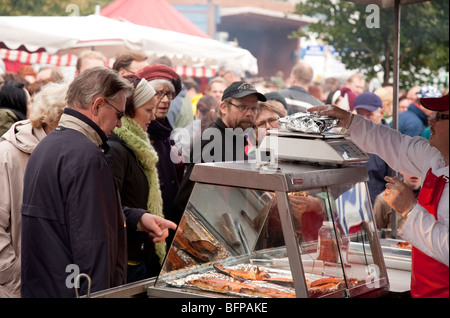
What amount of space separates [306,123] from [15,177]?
1680 millimetres

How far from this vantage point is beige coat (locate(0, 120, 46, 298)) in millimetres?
3402

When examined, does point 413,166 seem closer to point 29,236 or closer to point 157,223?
point 157,223

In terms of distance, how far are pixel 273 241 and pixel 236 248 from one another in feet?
0.85

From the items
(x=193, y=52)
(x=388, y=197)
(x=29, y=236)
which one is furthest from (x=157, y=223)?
(x=193, y=52)

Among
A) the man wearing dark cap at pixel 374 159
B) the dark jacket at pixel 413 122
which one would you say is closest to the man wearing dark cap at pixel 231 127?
the man wearing dark cap at pixel 374 159

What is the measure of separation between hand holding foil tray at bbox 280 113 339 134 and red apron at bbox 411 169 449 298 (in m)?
0.52

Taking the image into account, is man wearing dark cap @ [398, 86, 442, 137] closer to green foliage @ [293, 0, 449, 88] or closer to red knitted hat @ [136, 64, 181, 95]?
green foliage @ [293, 0, 449, 88]

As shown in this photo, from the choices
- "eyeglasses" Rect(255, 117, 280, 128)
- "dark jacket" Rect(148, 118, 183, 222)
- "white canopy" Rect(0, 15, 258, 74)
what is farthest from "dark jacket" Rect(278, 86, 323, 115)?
"dark jacket" Rect(148, 118, 183, 222)

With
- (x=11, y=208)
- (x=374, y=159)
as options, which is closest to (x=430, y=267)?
(x=11, y=208)

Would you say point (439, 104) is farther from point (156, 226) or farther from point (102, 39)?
point (102, 39)

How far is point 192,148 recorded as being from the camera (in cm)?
451

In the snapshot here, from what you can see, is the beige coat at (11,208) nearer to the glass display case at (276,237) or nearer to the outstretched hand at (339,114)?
the glass display case at (276,237)

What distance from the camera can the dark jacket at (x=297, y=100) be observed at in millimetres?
7340

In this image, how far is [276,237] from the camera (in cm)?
272
